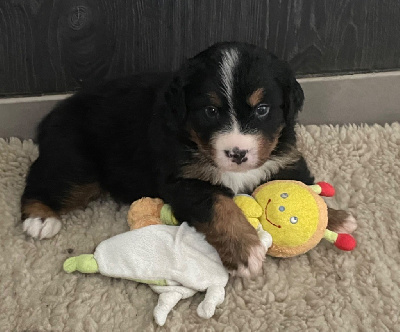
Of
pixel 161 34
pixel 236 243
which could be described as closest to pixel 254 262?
pixel 236 243

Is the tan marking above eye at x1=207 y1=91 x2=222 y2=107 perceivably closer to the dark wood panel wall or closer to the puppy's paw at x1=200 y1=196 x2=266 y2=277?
the puppy's paw at x1=200 y1=196 x2=266 y2=277

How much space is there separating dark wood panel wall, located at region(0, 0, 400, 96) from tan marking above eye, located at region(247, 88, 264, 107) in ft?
3.43

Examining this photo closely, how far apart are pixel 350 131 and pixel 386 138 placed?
0.21 meters

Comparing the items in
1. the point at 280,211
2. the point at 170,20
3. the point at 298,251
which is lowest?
the point at 298,251

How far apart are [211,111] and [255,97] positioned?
179 millimetres

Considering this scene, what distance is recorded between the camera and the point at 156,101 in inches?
88.7

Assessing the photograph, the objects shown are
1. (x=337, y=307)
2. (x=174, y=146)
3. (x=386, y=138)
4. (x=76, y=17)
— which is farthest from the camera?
(x=386, y=138)

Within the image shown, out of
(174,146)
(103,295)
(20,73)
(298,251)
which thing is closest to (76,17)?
(20,73)

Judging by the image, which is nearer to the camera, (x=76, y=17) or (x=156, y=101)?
(x=156, y=101)

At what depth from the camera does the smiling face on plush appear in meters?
1.91

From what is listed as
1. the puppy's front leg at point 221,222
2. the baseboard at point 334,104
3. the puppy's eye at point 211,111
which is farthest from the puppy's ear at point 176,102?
the baseboard at point 334,104

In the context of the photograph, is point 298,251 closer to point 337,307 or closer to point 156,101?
point 337,307

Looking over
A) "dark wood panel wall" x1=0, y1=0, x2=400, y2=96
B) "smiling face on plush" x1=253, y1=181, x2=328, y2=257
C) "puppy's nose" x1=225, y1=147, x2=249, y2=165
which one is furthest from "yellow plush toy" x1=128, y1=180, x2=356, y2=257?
"dark wood panel wall" x1=0, y1=0, x2=400, y2=96

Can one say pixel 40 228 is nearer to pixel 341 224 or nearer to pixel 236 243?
pixel 236 243
